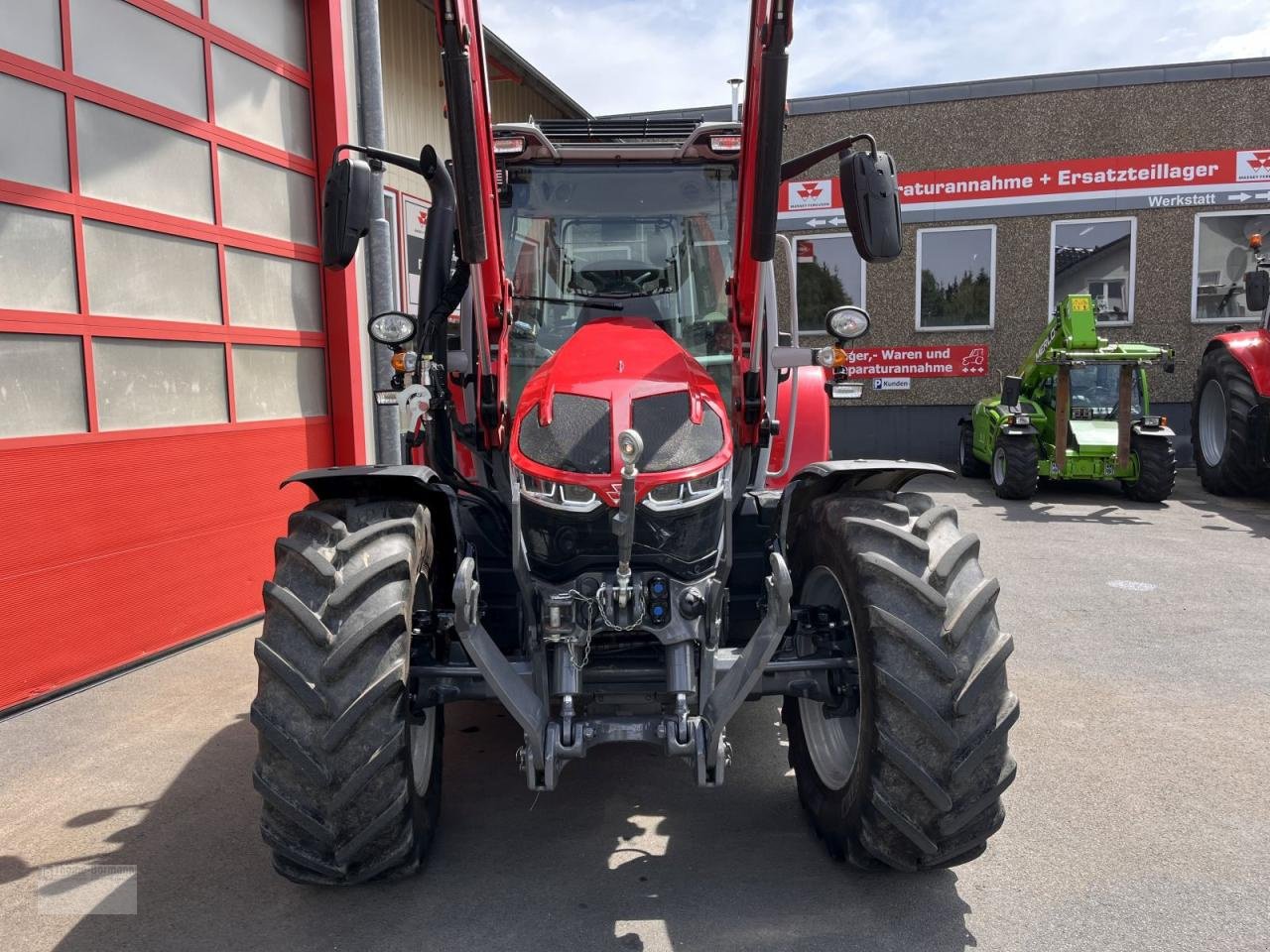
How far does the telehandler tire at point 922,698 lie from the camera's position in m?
2.61

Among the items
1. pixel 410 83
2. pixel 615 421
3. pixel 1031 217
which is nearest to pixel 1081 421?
pixel 1031 217

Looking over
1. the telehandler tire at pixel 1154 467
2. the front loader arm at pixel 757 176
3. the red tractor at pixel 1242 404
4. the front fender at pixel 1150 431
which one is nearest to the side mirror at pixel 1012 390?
the front fender at pixel 1150 431

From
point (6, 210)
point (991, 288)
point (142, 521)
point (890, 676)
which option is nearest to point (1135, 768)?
point (890, 676)

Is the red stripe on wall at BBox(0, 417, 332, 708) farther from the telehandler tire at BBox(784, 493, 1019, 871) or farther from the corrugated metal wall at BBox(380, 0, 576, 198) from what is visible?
the corrugated metal wall at BBox(380, 0, 576, 198)

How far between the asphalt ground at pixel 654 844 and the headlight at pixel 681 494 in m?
1.14

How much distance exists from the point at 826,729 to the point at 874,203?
5.61ft

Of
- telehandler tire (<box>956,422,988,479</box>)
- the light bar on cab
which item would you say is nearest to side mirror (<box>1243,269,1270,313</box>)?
telehandler tire (<box>956,422,988,479</box>)

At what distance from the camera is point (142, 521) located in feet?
17.5

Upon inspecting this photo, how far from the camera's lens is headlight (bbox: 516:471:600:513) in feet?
9.27

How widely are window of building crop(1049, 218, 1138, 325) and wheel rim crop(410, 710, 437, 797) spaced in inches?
501

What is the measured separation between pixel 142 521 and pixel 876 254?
4230 mm

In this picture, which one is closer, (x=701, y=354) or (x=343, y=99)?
(x=701, y=354)

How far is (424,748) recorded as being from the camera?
3.12 metres

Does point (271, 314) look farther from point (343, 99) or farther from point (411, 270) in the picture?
point (411, 270)
